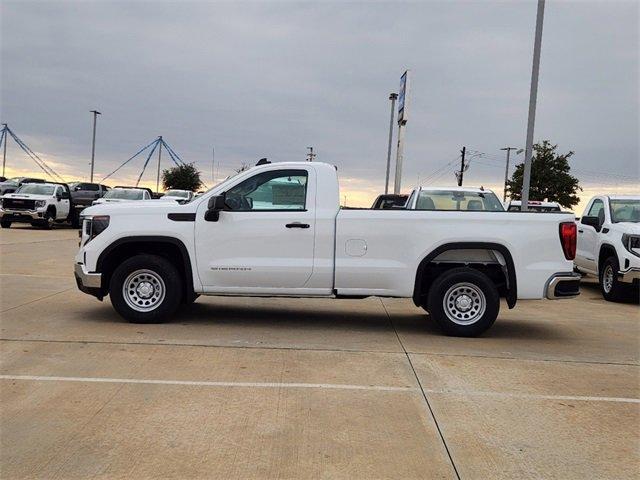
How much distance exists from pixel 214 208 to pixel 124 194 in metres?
19.0

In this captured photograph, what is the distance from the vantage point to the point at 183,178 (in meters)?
78.1

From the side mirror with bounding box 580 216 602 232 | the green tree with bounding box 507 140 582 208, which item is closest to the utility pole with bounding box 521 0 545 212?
the side mirror with bounding box 580 216 602 232

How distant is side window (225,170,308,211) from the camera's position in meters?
7.48

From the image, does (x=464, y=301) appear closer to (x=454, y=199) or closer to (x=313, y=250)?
(x=313, y=250)

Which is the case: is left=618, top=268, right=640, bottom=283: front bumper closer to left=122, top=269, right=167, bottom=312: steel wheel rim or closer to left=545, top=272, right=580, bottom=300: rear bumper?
left=545, top=272, right=580, bottom=300: rear bumper

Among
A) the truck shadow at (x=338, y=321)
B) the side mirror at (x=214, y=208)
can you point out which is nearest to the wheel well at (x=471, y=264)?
the truck shadow at (x=338, y=321)

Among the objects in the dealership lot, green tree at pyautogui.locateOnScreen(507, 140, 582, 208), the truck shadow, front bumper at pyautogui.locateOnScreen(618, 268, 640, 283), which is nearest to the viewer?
the dealership lot

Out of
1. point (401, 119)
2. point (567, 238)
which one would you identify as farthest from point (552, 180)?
point (567, 238)

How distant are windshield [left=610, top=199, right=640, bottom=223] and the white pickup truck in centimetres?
533

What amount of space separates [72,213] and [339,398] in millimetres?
25502

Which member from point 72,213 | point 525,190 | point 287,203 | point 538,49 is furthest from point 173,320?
point 72,213

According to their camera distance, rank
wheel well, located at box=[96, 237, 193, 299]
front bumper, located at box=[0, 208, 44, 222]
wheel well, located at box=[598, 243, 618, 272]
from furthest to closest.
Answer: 1. front bumper, located at box=[0, 208, 44, 222]
2. wheel well, located at box=[598, 243, 618, 272]
3. wheel well, located at box=[96, 237, 193, 299]

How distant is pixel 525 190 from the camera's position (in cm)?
1496

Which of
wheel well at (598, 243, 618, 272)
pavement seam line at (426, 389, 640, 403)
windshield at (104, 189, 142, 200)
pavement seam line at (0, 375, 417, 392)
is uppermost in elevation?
windshield at (104, 189, 142, 200)
